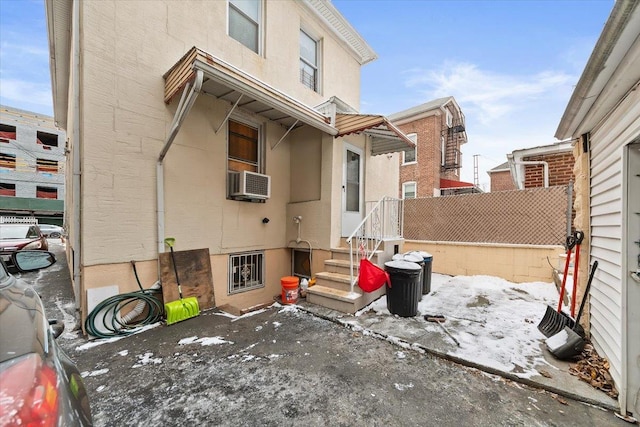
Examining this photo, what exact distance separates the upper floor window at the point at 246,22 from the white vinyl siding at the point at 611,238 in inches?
246

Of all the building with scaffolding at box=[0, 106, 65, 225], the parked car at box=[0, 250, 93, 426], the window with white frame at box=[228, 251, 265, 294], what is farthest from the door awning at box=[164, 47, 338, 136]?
the building with scaffolding at box=[0, 106, 65, 225]

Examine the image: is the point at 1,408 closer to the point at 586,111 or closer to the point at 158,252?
the point at 158,252

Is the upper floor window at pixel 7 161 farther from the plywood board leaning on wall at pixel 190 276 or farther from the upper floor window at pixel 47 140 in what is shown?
the plywood board leaning on wall at pixel 190 276

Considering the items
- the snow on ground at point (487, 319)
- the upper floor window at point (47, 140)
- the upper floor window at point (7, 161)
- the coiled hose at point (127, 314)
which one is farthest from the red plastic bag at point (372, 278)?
the upper floor window at point (47, 140)

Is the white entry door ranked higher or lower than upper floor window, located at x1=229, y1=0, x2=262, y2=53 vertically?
lower

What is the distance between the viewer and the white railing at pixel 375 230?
5098 millimetres

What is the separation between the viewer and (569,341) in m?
2.88

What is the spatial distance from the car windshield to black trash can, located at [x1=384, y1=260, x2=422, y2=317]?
12.4m

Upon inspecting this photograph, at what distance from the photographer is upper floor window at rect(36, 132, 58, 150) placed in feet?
64.8

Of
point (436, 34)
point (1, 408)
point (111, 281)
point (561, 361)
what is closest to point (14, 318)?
point (1, 408)

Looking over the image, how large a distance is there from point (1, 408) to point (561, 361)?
14.5ft

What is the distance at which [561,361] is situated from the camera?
289 cm

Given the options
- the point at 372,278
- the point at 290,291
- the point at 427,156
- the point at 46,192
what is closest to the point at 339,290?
Answer: the point at 372,278

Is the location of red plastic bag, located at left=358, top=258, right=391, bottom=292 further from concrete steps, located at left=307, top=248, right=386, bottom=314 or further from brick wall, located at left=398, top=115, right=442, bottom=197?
brick wall, located at left=398, top=115, right=442, bottom=197
